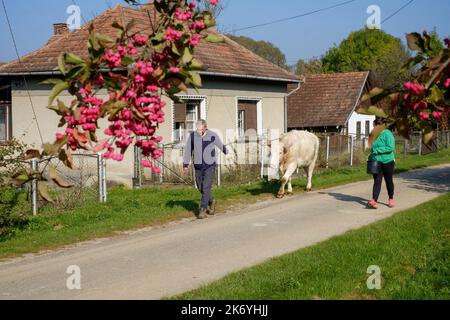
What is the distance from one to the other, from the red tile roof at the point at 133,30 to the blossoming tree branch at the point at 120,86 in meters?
14.7

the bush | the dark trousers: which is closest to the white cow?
the dark trousers

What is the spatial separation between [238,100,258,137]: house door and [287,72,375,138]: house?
38.8 ft

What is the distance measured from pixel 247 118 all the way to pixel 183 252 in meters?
13.9

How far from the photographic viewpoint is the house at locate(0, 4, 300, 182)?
62.6ft

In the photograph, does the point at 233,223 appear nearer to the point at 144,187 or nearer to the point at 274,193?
the point at 274,193

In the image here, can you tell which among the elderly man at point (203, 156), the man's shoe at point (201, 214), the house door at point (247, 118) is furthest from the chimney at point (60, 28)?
the man's shoe at point (201, 214)

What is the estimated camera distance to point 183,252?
918 centimetres

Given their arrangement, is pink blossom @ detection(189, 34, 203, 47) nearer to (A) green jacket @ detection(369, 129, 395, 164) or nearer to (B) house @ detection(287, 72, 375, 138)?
(A) green jacket @ detection(369, 129, 395, 164)

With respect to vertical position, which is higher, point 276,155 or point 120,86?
point 120,86

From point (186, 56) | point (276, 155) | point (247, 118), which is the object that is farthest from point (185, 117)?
point (186, 56)

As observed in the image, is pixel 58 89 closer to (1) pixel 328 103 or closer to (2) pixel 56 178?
(2) pixel 56 178

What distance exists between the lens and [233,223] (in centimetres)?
1172

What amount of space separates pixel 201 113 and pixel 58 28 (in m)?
7.68

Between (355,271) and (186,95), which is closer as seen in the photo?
(355,271)
